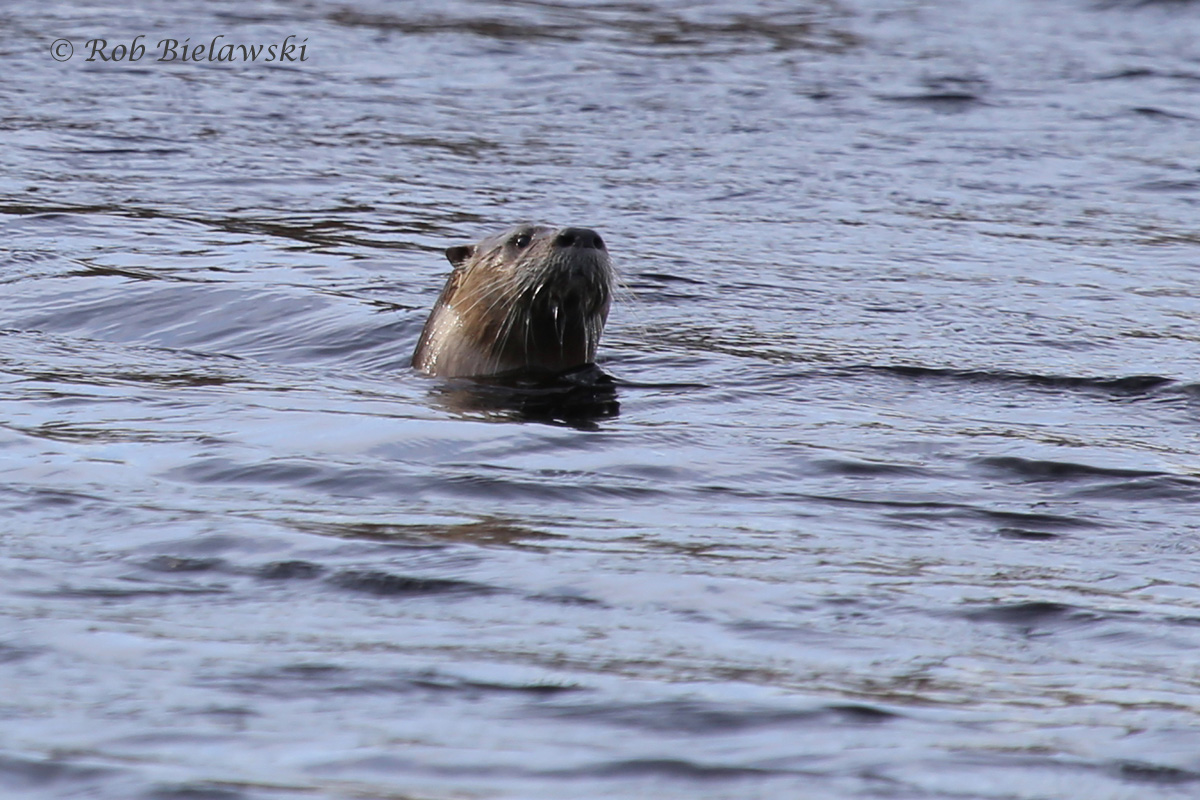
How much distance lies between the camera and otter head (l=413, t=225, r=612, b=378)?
6.19 meters

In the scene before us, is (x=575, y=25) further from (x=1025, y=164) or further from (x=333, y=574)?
(x=333, y=574)

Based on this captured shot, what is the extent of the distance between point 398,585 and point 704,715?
831 mm

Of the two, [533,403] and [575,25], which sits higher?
[575,25]

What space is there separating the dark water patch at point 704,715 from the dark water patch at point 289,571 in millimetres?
793

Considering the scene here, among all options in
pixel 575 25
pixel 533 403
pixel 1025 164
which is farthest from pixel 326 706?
pixel 575 25

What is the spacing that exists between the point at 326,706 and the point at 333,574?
71cm

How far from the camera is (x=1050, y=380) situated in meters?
6.31

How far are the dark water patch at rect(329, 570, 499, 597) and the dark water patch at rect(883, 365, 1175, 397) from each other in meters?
2.87

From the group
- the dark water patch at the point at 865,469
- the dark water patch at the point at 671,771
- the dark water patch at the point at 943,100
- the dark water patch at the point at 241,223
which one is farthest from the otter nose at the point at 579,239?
the dark water patch at the point at 943,100

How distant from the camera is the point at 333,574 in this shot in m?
3.79

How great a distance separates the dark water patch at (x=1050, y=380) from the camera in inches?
244

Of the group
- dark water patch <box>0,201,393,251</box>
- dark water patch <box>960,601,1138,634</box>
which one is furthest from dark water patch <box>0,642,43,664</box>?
dark water patch <box>0,201,393,251</box>

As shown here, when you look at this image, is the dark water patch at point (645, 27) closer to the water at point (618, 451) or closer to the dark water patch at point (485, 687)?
the water at point (618, 451)

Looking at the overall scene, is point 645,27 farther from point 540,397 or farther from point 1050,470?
point 1050,470
